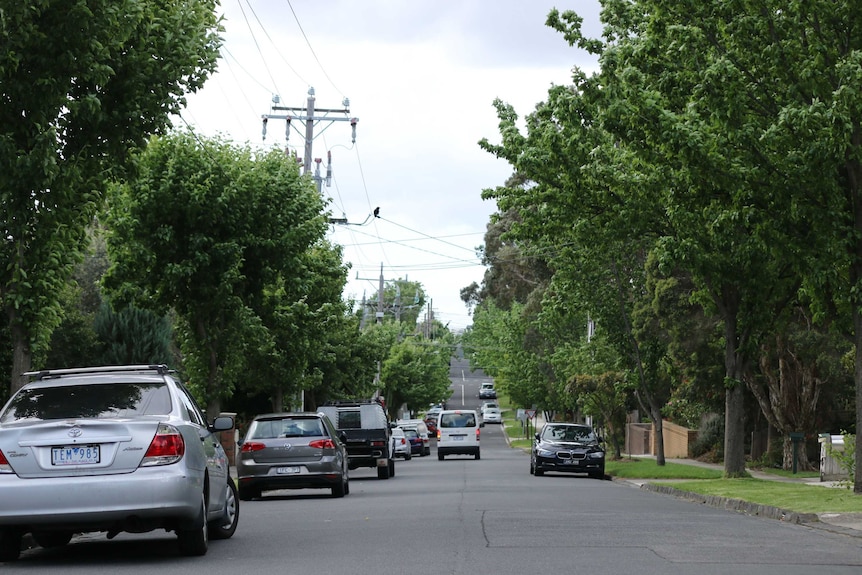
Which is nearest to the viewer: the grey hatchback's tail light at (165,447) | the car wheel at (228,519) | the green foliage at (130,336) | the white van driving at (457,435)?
the grey hatchback's tail light at (165,447)

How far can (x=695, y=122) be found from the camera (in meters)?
20.9

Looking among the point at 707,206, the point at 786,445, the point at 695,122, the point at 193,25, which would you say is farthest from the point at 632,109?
the point at 786,445

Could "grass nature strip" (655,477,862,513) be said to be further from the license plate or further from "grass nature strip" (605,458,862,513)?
the license plate

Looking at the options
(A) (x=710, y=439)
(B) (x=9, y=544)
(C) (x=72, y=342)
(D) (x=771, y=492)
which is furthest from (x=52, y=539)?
(A) (x=710, y=439)

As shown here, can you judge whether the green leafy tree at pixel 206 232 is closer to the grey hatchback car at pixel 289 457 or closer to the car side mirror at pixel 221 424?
the grey hatchback car at pixel 289 457

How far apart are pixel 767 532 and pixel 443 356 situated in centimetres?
11458

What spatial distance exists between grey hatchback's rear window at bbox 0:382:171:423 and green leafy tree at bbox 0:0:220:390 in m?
3.72

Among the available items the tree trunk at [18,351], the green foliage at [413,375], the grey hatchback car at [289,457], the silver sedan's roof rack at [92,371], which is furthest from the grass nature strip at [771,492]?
the green foliage at [413,375]

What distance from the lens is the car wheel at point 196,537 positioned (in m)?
11.4

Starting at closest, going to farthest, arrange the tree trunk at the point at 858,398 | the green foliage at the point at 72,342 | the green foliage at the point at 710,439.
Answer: the tree trunk at the point at 858,398 → the green foliage at the point at 72,342 → the green foliage at the point at 710,439

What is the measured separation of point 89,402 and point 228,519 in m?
2.92

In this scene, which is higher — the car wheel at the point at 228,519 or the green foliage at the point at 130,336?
the green foliage at the point at 130,336

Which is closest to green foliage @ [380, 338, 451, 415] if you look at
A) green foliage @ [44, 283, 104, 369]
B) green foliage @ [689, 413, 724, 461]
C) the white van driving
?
the white van driving

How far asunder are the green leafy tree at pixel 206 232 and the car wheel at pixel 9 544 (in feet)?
46.6
